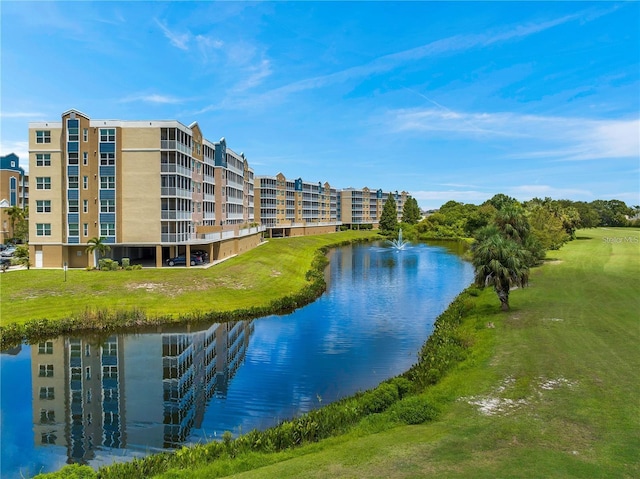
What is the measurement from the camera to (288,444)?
18.6 m

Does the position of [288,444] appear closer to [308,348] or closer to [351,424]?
[351,424]

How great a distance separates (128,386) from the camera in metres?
27.9

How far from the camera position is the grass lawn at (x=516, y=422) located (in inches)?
581

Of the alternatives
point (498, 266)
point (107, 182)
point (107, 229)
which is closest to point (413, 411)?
point (498, 266)

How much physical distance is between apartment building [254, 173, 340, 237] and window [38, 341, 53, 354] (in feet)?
277

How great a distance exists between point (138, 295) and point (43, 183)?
23.7m

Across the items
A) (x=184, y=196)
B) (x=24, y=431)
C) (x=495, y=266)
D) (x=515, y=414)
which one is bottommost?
(x=24, y=431)

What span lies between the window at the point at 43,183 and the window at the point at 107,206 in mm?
6772

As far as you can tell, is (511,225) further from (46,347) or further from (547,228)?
(46,347)

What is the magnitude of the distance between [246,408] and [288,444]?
20.7 feet

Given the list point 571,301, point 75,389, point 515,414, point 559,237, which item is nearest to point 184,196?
point 75,389

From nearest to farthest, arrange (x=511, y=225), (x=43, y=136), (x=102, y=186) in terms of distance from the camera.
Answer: (x=43, y=136) → (x=102, y=186) → (x=511, y=225)

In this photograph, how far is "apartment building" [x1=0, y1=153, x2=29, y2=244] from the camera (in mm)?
96250

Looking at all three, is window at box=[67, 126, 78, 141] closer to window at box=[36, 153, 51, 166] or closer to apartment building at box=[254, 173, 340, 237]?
window at box=[36, 153, 51, 166]
